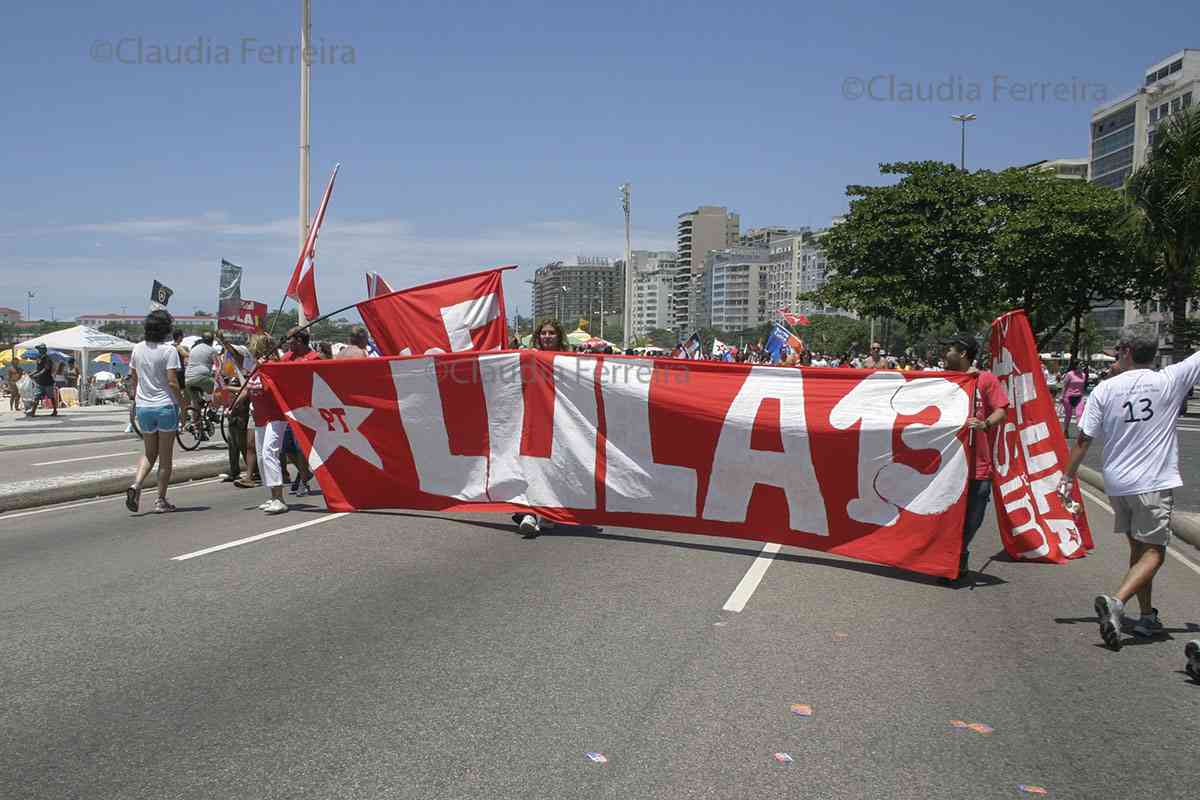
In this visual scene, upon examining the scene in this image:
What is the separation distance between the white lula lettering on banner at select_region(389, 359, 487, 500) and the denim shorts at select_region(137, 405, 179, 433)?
91.0 inches

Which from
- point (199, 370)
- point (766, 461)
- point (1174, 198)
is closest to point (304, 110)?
point (199, 370)

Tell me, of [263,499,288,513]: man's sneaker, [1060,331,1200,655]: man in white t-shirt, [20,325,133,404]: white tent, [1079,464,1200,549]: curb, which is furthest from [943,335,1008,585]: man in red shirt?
[20,325,133,404]: white tent

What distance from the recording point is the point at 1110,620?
551cm

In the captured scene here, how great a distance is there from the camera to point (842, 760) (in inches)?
156

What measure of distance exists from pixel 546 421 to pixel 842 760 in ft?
17.2

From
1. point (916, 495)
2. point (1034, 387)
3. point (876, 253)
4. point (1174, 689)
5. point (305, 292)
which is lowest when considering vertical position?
point (1174, 689)

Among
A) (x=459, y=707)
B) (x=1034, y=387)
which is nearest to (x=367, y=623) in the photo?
(x=459, y=707)

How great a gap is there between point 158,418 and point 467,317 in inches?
127

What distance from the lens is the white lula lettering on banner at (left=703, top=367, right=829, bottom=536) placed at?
7805 mm

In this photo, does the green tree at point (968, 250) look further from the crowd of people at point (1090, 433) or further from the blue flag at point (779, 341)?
the crowd of people at point (1090, 433)

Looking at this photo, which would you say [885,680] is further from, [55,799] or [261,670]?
[55,799]

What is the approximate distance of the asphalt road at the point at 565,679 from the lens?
3.80 metres

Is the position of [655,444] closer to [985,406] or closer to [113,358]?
Result: [985,406]

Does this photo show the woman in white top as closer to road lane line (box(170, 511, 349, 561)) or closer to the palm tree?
road lane line (box(170, 511, 349, 561))
